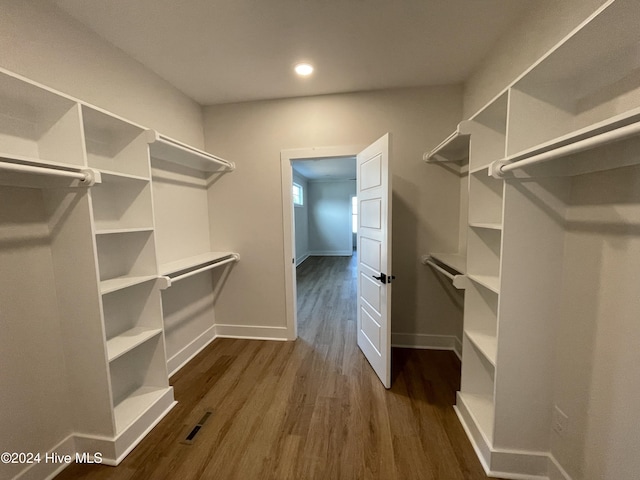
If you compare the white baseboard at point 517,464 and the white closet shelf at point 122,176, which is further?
the white closet shelf at point 122,176

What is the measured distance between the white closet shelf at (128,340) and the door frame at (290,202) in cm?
133

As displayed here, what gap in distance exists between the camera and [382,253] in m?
2.14

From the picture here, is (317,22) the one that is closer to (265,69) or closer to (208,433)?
(265,69)

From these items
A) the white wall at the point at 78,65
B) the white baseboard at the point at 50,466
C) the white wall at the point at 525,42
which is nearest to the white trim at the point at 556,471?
the white wall at the point at 525,42

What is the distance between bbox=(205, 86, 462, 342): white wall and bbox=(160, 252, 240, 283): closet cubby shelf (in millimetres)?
170

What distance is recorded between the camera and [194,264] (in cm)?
230

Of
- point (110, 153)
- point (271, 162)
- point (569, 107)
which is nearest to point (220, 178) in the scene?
point (271, 162)

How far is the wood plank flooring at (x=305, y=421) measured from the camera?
4.87 ft

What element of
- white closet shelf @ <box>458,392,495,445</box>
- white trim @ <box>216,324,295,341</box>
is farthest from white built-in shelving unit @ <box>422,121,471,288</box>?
white trim @ <box>216,324,295,341</box>

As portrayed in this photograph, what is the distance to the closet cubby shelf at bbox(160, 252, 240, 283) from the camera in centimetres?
208

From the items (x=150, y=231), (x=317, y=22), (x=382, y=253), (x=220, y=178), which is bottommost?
(x=382, y=253)

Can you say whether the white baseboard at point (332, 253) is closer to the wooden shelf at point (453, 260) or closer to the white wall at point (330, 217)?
the white wall at point (330, 217)

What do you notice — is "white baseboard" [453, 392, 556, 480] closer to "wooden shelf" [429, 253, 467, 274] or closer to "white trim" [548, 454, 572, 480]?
"white trim" [548, 454, 572, 480]

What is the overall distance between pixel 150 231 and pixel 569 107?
2.51 metres
